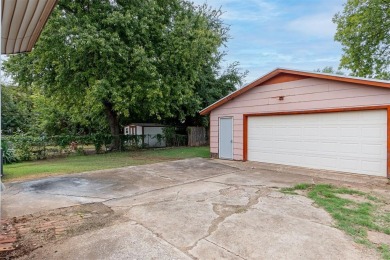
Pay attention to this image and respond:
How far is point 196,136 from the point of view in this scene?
18.8 m

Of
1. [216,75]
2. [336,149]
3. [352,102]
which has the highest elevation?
[216,75]

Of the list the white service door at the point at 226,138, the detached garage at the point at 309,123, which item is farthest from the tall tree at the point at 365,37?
the white service door at the point at 226,138

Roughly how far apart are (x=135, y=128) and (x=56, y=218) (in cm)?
1479

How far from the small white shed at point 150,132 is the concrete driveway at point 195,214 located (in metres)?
9.90

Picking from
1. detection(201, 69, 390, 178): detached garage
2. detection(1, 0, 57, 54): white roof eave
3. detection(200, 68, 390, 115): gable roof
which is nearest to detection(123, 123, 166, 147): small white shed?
detection(201, 69, 390, 178): detached garage

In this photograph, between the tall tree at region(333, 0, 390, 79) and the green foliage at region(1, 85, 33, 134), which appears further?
the green foliage at region(1, 85, 33, 134)

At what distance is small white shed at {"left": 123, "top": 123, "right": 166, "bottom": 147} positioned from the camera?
1764cm

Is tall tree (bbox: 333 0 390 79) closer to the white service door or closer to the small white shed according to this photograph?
the white service door

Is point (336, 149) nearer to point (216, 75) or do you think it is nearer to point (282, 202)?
point (282, 202)

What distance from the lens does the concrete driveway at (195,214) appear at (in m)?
2.96

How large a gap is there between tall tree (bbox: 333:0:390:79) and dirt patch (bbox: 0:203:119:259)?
17813 mm

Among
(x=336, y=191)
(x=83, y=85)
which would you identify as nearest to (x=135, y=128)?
(x=83, y=85)

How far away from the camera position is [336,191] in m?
5.64

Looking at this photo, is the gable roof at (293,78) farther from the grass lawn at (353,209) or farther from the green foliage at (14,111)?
the green foliage at (14,111)
